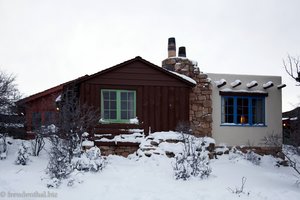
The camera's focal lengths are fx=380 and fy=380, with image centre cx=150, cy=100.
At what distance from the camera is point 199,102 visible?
16.0 metres

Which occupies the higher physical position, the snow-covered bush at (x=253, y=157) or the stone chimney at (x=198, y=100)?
the stone chimney at (x=198, y=100)

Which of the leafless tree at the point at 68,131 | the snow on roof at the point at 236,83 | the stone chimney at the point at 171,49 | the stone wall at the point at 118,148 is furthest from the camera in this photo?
the stone chimney at the point at 171,49

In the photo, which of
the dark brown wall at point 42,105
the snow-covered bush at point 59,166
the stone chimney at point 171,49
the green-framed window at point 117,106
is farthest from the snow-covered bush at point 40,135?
the stone chimney at point 171,49

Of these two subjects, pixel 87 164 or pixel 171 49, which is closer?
pixel 87 164

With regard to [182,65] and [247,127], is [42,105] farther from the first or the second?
[247,127]

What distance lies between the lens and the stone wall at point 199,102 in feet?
52.1

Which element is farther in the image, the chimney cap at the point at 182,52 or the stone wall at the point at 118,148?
the chimney cap at the point at 182,52

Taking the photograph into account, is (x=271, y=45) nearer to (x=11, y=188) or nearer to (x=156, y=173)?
(x=156, y=173)

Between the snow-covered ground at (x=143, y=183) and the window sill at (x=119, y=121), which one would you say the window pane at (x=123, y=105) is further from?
the snow-covered ground at (x=143, y=183)

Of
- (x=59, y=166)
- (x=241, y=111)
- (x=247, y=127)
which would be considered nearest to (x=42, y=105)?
(x=59, y=166)

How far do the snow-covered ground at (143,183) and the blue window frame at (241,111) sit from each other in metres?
3.38

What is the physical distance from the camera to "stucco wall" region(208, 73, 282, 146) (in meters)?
16.4

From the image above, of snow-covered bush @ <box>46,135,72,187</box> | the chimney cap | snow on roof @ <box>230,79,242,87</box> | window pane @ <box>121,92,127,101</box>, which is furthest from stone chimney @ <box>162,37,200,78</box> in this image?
snow-covered bush @ <box>46,135,72,187</box>

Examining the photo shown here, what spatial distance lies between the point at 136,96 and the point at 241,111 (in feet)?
16.3
